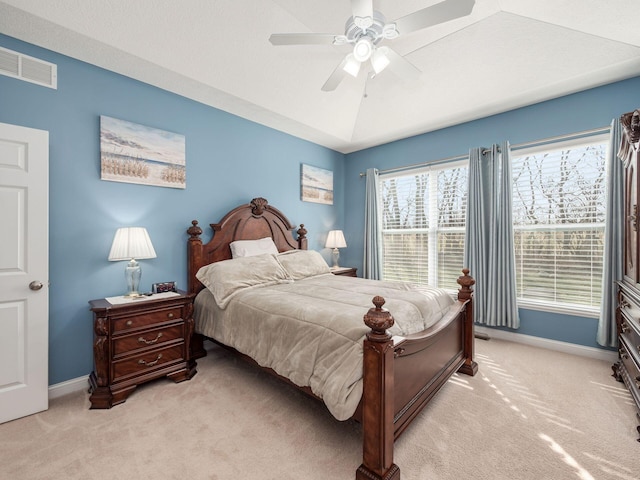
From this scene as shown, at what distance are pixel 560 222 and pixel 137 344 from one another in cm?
450

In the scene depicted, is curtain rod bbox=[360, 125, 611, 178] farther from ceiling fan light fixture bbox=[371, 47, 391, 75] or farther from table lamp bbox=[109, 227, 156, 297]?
table lamp bbox=[109, 227, 156, 297]

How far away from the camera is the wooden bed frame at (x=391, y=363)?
56.2 inches

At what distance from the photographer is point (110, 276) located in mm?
2645

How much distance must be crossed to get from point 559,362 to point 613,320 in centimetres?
67

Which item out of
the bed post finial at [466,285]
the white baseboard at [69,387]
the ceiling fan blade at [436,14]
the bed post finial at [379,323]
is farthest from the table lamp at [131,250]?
the bed post finial at [466,285]

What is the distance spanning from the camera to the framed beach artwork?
8.57 ft

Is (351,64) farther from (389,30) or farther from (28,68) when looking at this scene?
(28,68)

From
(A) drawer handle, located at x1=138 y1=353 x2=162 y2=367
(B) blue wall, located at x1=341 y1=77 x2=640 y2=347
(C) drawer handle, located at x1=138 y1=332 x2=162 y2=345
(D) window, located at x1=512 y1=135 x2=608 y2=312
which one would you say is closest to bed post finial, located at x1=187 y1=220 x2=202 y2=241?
(C) drawer handle, located at x1=138 y1=332 x2=162 y2=345

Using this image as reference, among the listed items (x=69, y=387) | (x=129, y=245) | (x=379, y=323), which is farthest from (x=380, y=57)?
(x=69, y=387)

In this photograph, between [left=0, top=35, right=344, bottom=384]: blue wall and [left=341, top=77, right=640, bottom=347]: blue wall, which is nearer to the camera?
[left=0, top=35, right=344, bottom=384]: blue wall

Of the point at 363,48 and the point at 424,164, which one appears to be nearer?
the point at 363,48

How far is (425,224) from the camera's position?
14.3 ft

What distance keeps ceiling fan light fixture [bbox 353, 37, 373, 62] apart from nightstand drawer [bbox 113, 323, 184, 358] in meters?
2.70

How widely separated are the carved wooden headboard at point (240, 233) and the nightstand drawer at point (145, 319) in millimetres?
611
